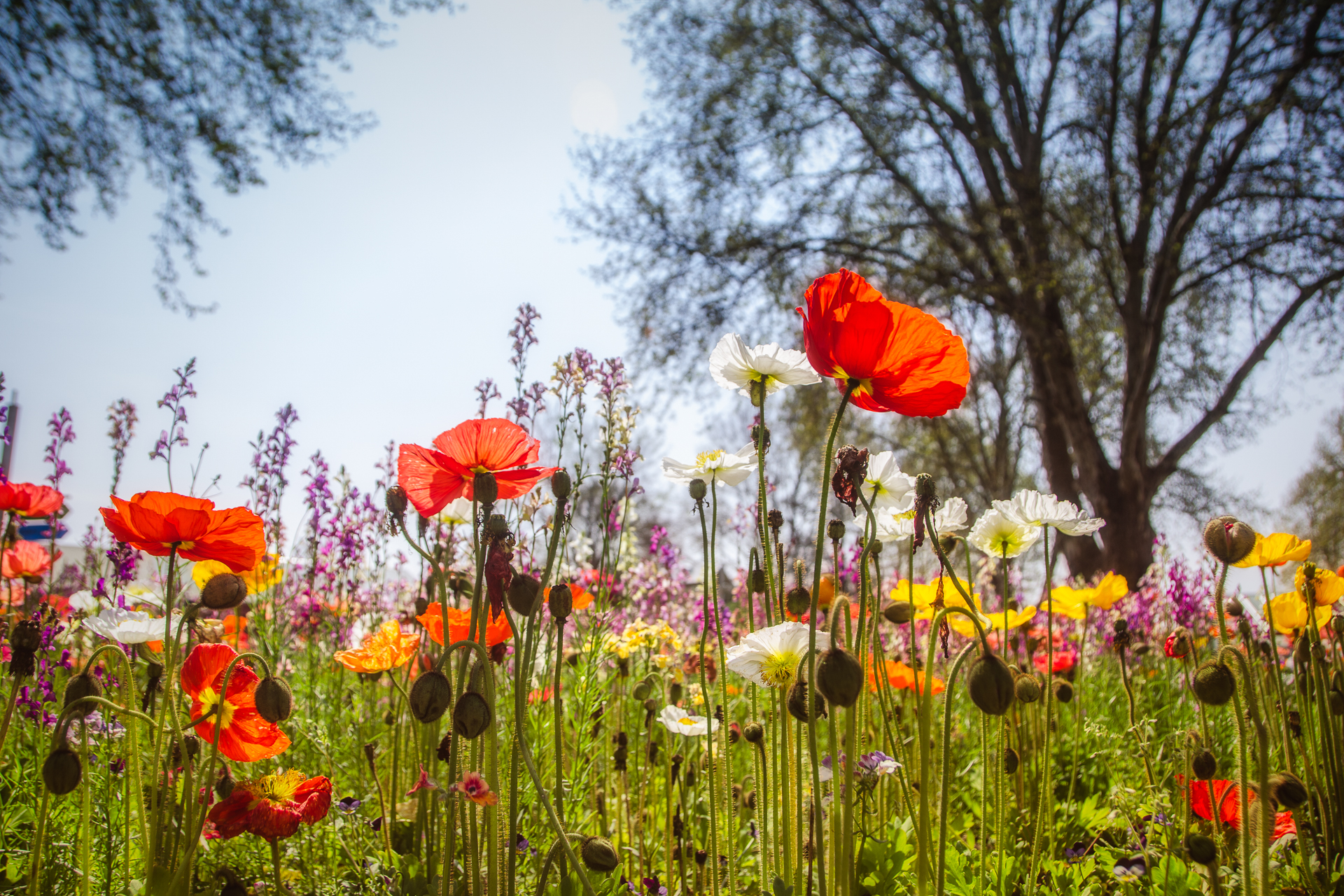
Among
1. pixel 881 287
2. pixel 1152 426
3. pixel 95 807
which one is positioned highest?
pixel 881 287

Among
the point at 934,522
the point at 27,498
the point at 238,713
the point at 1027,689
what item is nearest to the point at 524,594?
the point at 238,713

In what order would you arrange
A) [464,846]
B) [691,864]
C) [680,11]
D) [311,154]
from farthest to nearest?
1. [680,11]
2. [311,154]
3. [691,864]
4. [464,846]

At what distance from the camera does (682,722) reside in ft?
5.54

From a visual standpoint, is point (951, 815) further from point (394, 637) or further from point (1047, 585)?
point (394, 637)

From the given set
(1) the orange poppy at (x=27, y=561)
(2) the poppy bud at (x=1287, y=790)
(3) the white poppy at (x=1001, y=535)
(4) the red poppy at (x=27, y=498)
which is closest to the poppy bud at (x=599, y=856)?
(2) the poppy bud at (x=1287, y=790)

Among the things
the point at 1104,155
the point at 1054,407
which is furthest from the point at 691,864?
the point at 1104,155

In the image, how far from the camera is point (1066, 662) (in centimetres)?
256

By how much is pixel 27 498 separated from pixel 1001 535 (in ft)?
6.95

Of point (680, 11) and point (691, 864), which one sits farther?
point (680, 11)

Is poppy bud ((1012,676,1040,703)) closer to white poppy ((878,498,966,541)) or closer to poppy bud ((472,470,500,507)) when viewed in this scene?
white poppy ((878,498,966,541))

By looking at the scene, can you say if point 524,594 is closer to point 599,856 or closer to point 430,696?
point 430,696

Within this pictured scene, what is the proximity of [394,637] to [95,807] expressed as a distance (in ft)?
3.08

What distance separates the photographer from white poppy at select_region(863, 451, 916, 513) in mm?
1422

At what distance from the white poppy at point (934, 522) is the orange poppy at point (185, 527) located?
1.10m
